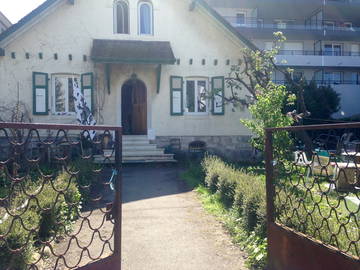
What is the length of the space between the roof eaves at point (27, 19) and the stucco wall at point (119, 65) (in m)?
0.39

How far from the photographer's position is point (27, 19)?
1352 cm

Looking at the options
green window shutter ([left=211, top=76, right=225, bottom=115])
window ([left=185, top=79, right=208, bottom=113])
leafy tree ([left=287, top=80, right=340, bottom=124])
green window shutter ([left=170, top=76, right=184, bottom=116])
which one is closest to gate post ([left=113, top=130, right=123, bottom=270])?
green window shutter ([left=170, top=76, right=184, bottom=116])

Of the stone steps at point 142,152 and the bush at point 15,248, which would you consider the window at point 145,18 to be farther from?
the bush at point 15,248

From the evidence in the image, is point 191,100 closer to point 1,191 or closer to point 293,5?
point 1,191

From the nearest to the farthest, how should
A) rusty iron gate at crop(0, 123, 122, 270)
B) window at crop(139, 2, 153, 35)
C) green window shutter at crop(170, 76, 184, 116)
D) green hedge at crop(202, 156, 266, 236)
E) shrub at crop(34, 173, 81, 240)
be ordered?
rusty iron gate at crop(0, 123, 122, 270), shrub at crop(34, 173, 81, 240), green hedge at crop(202, 156, 266, 236), green window shutter at crop(170, 76, 184, 116), window at crop(139, 2, 153, 35)

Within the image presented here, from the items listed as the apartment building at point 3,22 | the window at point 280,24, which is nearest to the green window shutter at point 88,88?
the apartment building at point 3,22

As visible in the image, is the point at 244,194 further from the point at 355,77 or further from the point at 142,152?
the point at 355,77

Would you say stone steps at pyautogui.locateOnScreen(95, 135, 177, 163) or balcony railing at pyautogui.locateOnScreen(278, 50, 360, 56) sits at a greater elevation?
balcony railing at pyautogui.locateOnScreen(278, 50, 360, 56)

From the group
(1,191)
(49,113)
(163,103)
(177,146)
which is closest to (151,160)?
(177,146)

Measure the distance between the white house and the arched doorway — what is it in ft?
0.32

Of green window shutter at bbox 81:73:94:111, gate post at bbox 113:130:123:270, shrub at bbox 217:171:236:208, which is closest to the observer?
gate post at bbox 113:130:123:270

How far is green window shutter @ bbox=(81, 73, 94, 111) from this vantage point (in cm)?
1446

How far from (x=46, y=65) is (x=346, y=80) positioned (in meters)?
27.4

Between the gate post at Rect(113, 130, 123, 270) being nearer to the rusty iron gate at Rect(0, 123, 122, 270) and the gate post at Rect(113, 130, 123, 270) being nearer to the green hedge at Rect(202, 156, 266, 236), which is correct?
the rusty iron gate at Rect(0, 123, 122, 270)
